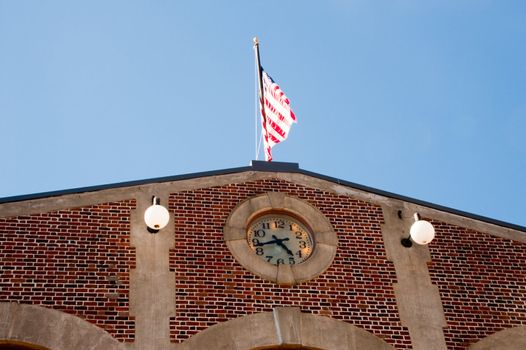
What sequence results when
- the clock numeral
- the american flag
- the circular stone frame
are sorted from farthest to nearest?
the american flag < the clock numeral < the circular stone frame

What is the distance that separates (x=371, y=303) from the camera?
15484mm

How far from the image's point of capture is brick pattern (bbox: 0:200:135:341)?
1440 centimetres

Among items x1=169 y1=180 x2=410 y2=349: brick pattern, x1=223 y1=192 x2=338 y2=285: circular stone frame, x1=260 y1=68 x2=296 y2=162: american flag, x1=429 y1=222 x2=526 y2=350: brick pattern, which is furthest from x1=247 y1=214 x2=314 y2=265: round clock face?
x1=260 y1=68 x2=296 y2=162: american flag

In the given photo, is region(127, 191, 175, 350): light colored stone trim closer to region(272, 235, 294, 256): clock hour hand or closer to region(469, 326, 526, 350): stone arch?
region(272, 235, 294, 256): clock hour hand

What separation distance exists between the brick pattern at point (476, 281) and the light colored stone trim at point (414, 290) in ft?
0.46

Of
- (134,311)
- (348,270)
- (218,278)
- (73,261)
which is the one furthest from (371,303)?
(73,261)

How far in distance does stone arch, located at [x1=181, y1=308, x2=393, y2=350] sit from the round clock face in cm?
112

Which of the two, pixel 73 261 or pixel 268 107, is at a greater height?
pixel 268 107

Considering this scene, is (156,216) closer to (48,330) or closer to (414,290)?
(48,330)

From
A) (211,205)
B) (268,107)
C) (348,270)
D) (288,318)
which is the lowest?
(288,318)

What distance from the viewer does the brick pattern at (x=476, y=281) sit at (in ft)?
51.1

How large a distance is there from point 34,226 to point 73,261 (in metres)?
0.91

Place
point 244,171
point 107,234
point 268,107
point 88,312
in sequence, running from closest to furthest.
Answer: point 88,312
point 107,234
point 244,171
point 268,107

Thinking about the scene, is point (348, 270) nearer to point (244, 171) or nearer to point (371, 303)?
point (371, 303)
